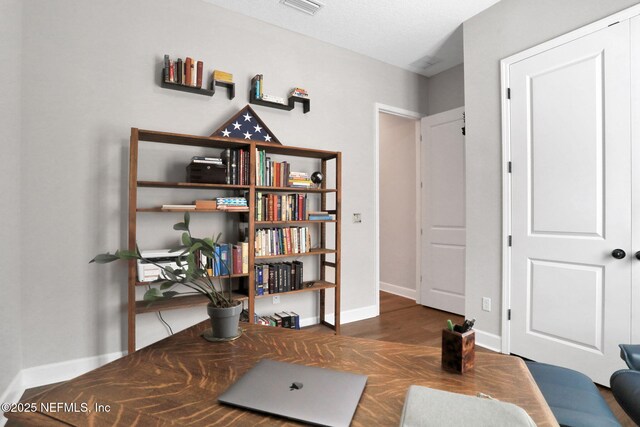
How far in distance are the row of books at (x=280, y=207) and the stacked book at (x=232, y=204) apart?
0.46 feet

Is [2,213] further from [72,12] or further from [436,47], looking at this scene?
[436,47]

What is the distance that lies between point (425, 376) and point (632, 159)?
2.28 meters

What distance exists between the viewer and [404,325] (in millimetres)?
3572

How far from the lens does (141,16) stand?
2.62m

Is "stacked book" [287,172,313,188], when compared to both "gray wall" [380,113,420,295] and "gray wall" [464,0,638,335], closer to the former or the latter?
"gray wall" [464,0,638,335]

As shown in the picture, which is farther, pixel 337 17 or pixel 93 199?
pixel 337 17

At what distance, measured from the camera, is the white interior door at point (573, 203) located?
7.30ft

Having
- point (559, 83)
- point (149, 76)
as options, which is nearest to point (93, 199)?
point (149, 76)

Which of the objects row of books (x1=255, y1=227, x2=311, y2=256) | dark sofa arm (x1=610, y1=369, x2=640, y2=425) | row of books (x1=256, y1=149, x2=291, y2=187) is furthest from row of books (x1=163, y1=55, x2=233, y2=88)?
dark sofa arm (x1=610, y1=369, x2=640, y2=425)

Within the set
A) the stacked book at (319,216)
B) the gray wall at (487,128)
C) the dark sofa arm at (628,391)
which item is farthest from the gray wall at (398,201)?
the dark sofa arm at (628,391)

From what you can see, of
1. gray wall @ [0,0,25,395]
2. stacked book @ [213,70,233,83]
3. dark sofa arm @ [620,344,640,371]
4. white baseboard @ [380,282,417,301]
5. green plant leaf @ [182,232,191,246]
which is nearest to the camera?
green plant leaf @ [182,232,191,246]

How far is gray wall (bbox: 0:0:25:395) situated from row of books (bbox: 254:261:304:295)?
157 cm

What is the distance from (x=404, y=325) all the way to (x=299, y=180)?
1922mm

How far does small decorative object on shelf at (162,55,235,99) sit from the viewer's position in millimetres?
2619
